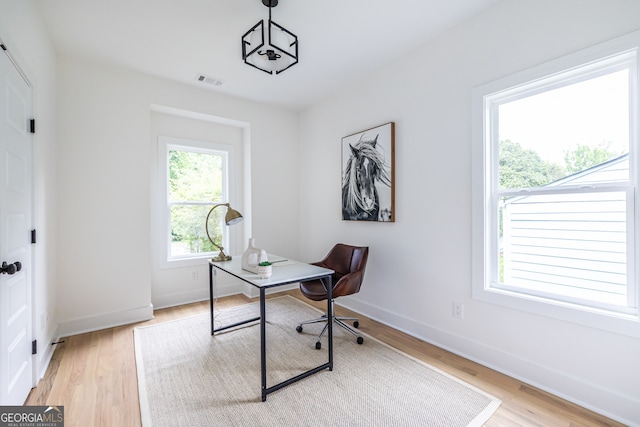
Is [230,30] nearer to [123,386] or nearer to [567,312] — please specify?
[123,386]

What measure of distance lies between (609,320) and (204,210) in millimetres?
4036

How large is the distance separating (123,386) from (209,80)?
304 centimetres

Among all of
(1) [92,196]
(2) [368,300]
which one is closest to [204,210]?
(1) [92,196]

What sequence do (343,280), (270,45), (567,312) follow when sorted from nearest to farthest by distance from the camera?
(567,312) < (270,45) < (343,280)

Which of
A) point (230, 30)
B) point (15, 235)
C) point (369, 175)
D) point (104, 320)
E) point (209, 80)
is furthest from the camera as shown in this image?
point (209, 80)

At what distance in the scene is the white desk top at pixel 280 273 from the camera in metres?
2.01

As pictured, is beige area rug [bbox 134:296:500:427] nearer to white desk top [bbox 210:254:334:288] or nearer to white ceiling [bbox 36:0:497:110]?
white desk top [bbox 210:254:334:288]

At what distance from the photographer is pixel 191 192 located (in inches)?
152

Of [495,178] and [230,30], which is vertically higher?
[230,30]

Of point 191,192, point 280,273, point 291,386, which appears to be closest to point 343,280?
point 280,273

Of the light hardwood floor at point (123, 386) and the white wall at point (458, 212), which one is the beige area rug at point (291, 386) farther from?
the white wall at point (458, 212)

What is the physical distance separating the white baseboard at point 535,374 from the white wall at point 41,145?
9.94 feet

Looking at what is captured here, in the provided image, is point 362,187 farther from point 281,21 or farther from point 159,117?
point 159,117

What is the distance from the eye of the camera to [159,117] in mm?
3570
